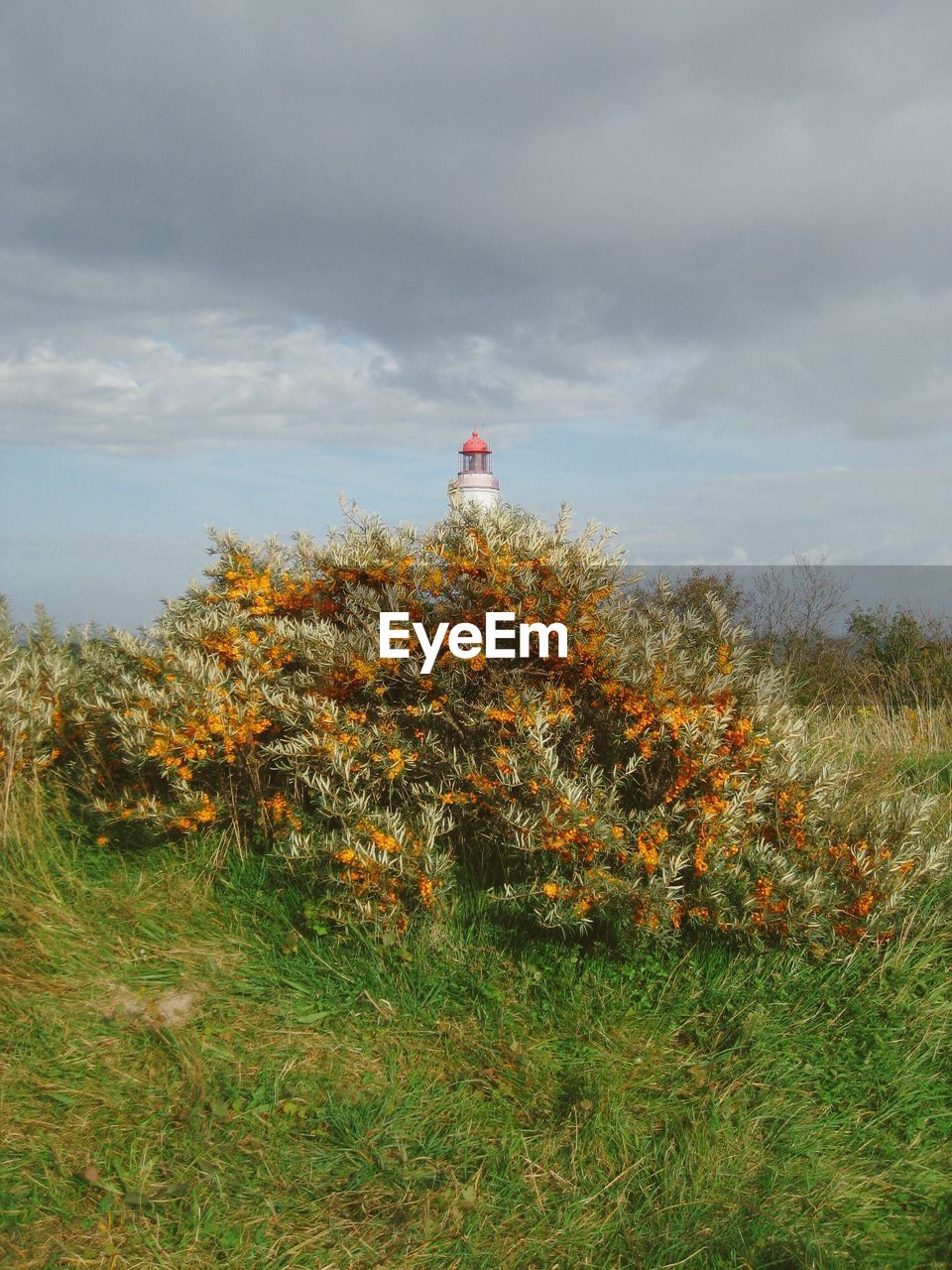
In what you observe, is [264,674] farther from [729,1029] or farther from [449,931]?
[729,1029]

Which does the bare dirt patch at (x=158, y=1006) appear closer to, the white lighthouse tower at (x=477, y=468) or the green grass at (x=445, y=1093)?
the green grass at (x=445, y=1093)

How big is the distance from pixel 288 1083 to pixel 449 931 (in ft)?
2.93
